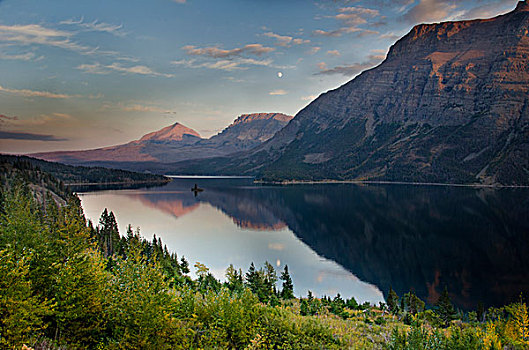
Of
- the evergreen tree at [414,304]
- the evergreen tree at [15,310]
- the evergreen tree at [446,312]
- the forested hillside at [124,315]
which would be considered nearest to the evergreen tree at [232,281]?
the forested hillside at [124,315]

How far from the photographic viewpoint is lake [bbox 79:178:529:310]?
52969 mm

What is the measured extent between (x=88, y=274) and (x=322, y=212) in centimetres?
11146

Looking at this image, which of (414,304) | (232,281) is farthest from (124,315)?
(414,304)

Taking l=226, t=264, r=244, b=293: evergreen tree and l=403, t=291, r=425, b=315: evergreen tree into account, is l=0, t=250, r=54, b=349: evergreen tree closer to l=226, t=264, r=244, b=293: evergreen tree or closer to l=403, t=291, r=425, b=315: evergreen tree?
l=226, t=264, r=244, b=293: evergreen tree

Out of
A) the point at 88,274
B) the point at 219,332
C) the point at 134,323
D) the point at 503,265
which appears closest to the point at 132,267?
the point at 88,274

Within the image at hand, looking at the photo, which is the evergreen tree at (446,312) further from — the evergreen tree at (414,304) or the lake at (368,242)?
the lake at (368,242)

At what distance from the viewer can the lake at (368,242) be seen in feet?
174

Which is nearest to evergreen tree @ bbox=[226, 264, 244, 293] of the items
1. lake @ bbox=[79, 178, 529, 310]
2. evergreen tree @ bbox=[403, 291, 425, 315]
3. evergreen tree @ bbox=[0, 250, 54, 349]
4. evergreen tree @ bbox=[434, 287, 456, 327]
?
evergreen tree @ bbox=[0, 250, 54, 349]

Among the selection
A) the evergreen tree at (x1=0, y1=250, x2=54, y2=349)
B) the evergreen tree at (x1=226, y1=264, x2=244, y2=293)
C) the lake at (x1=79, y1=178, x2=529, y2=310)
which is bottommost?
the lake at (x1=79, y1=178, x2=529, y2=310)

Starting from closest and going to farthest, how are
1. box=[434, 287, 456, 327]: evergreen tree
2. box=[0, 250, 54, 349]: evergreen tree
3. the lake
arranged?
box=[0, 250, 54, 349]: evergreen tree, box=[434, 287, 456, 327]: evergreen tree, the lake

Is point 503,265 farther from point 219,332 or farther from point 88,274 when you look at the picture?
point 88,274

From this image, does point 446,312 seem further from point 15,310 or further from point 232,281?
point 15,310

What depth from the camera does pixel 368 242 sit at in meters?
79.9

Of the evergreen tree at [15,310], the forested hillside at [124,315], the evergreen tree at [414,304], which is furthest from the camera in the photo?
the evergreen tree at [414,304]
